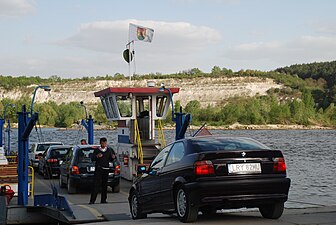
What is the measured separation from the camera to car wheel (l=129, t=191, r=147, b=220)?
1295 centimetres

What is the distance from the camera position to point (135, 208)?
13.2m

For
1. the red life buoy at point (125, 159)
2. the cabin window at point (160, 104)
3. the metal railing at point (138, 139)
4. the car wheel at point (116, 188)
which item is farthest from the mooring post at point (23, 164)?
the cabin window at point (160, 104)

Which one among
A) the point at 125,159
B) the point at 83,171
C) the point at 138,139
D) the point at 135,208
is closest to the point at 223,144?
the point at 135,208

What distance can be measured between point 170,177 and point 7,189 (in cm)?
745

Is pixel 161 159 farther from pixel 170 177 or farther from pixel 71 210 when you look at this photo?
pixel 71 210

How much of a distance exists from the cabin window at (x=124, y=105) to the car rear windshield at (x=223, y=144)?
47.2 feet

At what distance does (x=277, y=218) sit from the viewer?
11.6 metres

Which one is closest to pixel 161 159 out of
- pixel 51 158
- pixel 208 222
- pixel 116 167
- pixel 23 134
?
pixel 208 222

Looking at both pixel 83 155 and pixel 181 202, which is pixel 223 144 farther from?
pixel 83 155

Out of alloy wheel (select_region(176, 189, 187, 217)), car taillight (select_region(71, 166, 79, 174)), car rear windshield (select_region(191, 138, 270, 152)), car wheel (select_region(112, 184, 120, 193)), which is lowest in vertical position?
car wheel (select_region(112, 184, 120, 193))

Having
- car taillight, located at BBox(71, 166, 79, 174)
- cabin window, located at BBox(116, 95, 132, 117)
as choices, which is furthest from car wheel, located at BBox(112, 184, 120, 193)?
cabin window, located at BBox(116, 95, 132, 117)

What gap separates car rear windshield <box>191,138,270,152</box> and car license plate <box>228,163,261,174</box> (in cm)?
52

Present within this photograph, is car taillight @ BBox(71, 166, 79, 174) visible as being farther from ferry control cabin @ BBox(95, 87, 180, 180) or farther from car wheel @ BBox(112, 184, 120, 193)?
ferry control cabin @ BBox(95, 87, 180, 180)

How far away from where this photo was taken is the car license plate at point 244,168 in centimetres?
1072
